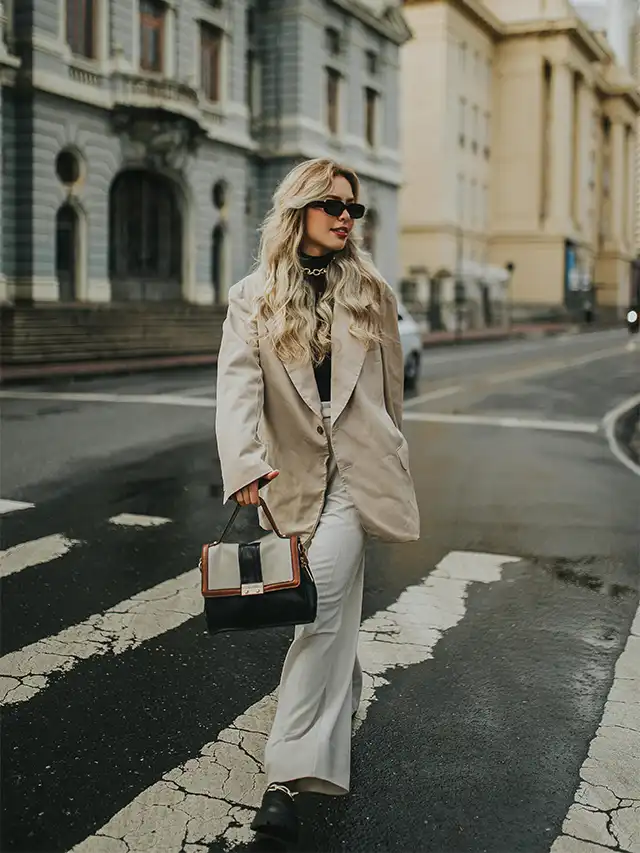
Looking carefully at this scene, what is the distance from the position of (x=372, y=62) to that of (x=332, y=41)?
4.35 metres

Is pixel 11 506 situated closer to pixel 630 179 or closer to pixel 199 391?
pixel 199 391

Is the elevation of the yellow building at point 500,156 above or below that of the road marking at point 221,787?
above

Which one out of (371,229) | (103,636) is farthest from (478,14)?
Answer: (103,636)

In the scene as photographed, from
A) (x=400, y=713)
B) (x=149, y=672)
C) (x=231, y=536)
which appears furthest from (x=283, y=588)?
(x=231, y=536)

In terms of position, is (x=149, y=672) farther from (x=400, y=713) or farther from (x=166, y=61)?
(x=166, y=61)

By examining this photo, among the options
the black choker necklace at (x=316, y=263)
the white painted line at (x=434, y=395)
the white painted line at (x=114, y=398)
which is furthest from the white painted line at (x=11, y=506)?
the white painted line at (x=434, y=395)

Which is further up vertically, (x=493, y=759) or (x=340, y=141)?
(x=340, y=141)

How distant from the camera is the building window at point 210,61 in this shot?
37.8 metres

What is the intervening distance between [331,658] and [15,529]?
4.68 metres

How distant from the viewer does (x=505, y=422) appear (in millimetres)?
14953

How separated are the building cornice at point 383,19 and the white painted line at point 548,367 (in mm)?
18961

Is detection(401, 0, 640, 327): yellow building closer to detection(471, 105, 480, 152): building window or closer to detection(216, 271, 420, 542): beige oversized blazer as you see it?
detection(471, 105, 480, 152): building window

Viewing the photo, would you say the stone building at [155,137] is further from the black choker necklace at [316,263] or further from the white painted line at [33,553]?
the black choker necklace at [316,263]

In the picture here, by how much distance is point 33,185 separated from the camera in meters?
30.2
